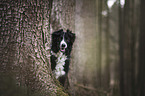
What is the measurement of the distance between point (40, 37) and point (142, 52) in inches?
230

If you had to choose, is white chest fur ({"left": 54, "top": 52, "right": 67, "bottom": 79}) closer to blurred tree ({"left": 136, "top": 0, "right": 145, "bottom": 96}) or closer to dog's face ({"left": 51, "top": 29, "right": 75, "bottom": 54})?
dog's face ({"left": 51, "top": 29, "right": 75, "bottom": 54})

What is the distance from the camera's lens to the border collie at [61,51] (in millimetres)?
2334

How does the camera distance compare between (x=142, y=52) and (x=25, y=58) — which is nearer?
(x=25, y=58)

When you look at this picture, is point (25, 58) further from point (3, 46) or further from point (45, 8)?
point (45, 8)

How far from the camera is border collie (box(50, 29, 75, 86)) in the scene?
2.33 m

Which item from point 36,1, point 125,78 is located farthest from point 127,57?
point 36,1

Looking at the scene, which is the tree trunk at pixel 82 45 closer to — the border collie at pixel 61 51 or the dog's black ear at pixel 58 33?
the border collie at pixel 61 51

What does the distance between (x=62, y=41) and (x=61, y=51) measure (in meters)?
0.27

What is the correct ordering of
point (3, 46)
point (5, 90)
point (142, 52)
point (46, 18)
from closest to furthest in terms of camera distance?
point (5, 90), point (3, 46), point (46, 18), point (142, 52)

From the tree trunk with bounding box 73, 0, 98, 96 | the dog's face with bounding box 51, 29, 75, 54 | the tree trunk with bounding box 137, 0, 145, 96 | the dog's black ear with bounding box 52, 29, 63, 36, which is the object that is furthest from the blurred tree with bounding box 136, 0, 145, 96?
the dog's black ear with bounding box 52, 29, 63, 36

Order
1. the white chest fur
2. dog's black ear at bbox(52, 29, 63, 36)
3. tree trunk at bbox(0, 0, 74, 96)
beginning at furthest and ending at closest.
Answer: the white chest fur → dog's black ear at bbox(52, 29, 63, 36) → tree trunk at bbox(0, 0, 74, 96)

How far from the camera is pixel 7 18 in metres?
1.46

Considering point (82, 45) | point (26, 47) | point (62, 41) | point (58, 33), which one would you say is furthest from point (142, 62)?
point (26, 47)

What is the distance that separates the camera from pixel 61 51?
2.56 m
